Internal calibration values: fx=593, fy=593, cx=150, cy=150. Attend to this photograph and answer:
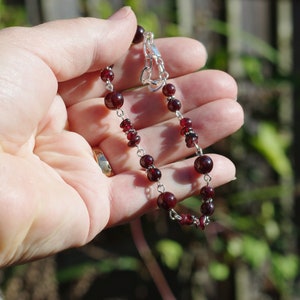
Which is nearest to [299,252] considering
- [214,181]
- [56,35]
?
[214,181]

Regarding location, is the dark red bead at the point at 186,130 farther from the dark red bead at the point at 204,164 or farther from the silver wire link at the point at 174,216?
the silver wire link at the point at 174,216

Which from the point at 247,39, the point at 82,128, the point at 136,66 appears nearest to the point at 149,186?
the point at 82,128

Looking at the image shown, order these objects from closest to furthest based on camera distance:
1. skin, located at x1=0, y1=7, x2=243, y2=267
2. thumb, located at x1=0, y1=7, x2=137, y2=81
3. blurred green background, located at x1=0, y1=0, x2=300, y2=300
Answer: skin, located at x1=0, y1=7, x2=243, y2=267 < thumb, located at x1=0, y1=7, x2=137, y2=81 < blurred green background, located at x1=0, y1=0, x2=300, y2=300

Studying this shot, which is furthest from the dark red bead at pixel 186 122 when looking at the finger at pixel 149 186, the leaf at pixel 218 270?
the leaf at pixel 218 270

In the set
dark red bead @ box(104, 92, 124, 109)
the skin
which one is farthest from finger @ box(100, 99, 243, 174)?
dark red bead @ box(104, 92, 124, 109)

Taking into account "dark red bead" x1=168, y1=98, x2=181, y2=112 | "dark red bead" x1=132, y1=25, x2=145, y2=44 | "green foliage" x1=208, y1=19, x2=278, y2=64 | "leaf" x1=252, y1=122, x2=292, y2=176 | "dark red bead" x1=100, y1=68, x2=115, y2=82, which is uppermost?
"dark red bead" x1=132, y1=25, x2=145, y2=44

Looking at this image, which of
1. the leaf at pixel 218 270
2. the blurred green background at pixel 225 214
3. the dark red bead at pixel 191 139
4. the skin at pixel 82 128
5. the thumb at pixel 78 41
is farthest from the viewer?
the leaf at pixel 218 270

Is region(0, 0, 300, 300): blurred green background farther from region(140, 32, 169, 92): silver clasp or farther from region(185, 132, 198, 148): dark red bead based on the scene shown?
region(185, 132, 198, 148): dark red bead

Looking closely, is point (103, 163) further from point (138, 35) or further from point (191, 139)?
point (138, 35)
